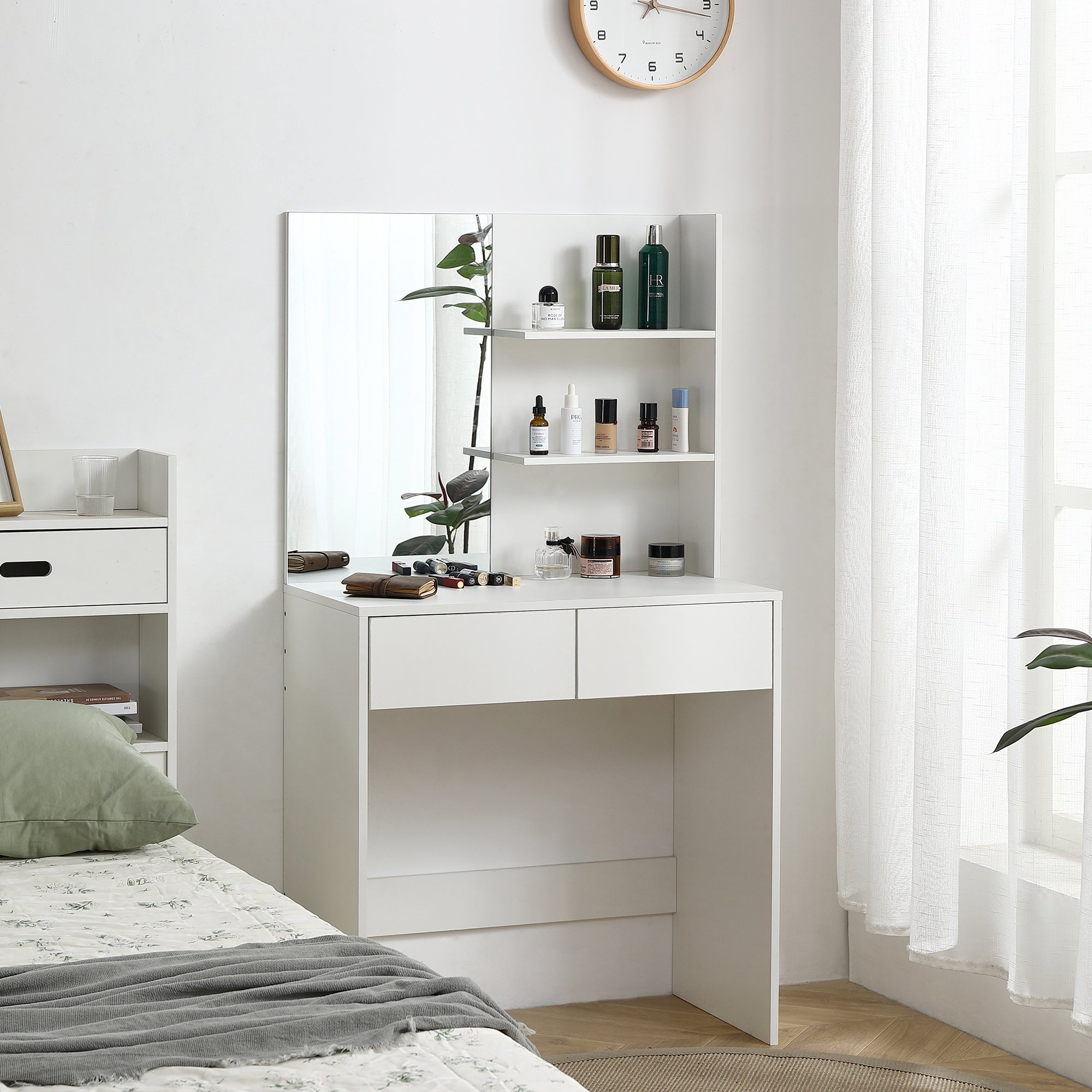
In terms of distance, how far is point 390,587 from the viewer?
9.83 feet

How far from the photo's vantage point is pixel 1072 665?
2.22 m

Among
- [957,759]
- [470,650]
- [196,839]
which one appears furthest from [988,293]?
[196,839]

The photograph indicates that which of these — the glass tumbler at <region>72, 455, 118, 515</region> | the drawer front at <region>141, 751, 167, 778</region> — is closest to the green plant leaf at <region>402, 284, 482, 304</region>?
the glass tumbler at <region>72, 455, 118, 515</region>

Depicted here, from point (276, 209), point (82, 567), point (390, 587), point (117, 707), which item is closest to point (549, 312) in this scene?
point (276, 209)

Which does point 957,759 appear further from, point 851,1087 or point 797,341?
point 797,341

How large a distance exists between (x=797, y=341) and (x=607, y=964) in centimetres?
157

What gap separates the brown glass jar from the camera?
3357 mm

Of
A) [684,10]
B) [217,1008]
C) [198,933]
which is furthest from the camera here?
[684,10]

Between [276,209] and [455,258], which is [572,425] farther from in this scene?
[276,209]

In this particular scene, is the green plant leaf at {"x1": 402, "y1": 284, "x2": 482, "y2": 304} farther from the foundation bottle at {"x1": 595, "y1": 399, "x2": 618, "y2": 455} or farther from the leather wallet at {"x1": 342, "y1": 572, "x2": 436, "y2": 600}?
the leather wallet at {"x1": 342, "y1": 572, "x2": 436, "y2": 600}

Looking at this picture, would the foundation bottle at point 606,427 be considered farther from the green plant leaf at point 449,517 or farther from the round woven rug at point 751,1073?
the round woven rug at point 751,1073

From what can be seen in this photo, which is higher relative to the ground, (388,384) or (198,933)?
(388,384)

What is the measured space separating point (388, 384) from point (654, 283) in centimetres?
65

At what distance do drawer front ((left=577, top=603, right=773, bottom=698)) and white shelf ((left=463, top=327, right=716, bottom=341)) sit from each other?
0.63m
